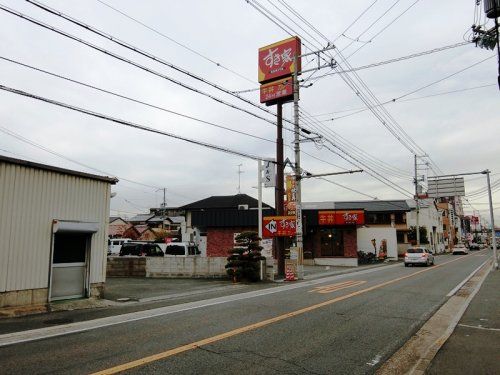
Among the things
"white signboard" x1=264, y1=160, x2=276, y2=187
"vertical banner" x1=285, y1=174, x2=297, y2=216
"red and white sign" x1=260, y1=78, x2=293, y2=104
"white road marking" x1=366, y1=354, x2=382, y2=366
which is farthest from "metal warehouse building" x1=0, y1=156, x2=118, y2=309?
"vertical banner" x1=285, y1=174, x2=297, y2=216

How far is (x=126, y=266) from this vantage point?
887 inches

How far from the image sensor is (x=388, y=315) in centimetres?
1009

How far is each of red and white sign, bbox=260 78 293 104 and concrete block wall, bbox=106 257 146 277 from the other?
554 inches

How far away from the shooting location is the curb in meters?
5.94

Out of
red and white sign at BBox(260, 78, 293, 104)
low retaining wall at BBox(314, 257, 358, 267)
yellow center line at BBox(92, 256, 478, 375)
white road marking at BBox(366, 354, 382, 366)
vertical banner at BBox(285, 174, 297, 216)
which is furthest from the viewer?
low retaining wall at BBox(314, 257, 358, 267)

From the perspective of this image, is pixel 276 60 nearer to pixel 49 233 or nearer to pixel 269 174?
pixel 269 174

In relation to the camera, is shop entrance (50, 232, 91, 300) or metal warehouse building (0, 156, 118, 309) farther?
shop entrance (50, 232, 91, 300)

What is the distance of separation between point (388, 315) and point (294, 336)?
3641 millimetres

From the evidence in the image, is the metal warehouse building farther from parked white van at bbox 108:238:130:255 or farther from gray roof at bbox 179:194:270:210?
gray roof at bbox 179:194:270:210

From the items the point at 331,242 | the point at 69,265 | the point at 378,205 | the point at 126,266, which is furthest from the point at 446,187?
the point at 69,265

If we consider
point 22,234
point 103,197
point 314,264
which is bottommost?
point 314,264

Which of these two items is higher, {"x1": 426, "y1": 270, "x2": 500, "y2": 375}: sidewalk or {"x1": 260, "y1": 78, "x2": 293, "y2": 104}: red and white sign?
{"x1": 260, "y1": 78, "x2": 293, "y2": 104}: red and white sign

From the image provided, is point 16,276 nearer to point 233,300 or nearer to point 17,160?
point 17,160

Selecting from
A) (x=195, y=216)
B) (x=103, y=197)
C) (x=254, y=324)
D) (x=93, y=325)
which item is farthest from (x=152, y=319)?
(x=195, y=216)
